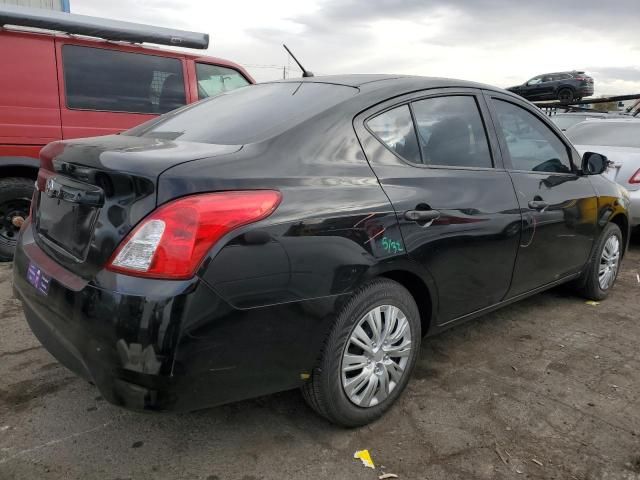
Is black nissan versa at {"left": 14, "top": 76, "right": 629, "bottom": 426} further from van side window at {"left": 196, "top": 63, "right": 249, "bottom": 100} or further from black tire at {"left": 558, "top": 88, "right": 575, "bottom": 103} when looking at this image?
black tire at {"left": 558, "top": 88, "right": 575, "bottom": 103}

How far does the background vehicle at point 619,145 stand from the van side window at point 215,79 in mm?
3917

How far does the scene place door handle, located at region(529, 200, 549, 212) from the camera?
3139 mm

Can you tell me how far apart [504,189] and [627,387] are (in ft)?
4.01

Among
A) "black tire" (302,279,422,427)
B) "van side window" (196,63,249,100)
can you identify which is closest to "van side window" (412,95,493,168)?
"black tire" (302,279,422,427)

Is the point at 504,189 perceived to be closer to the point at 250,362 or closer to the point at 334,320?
the point at 334,320

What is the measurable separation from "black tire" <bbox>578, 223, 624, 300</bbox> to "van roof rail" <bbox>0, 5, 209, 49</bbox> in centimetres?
396

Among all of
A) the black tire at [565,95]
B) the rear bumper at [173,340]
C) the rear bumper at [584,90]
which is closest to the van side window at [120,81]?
the rear bumper at [173,340]

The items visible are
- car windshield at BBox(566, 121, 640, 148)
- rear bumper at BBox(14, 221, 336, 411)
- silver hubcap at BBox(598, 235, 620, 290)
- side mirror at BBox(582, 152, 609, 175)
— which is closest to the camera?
rear bumper at BBox(14, 221, 336, 411)

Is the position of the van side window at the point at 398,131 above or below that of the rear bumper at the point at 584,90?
below

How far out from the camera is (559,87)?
22688 mm

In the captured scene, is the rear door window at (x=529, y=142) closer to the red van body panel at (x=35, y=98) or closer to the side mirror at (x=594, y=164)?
the side mirror at (x=594, y=164)

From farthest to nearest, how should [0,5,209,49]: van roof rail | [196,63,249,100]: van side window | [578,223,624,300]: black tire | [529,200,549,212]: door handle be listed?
1. [196,63,249,100]: van side window
2. [0,5,209,49]: van roof rail
3. [578,223,624,300]: black tire
4. [529,200,549,212]: door handle

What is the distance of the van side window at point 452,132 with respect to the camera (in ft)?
8.85

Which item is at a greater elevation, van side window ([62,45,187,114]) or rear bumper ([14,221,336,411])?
van side window ([62,45,187,114])
